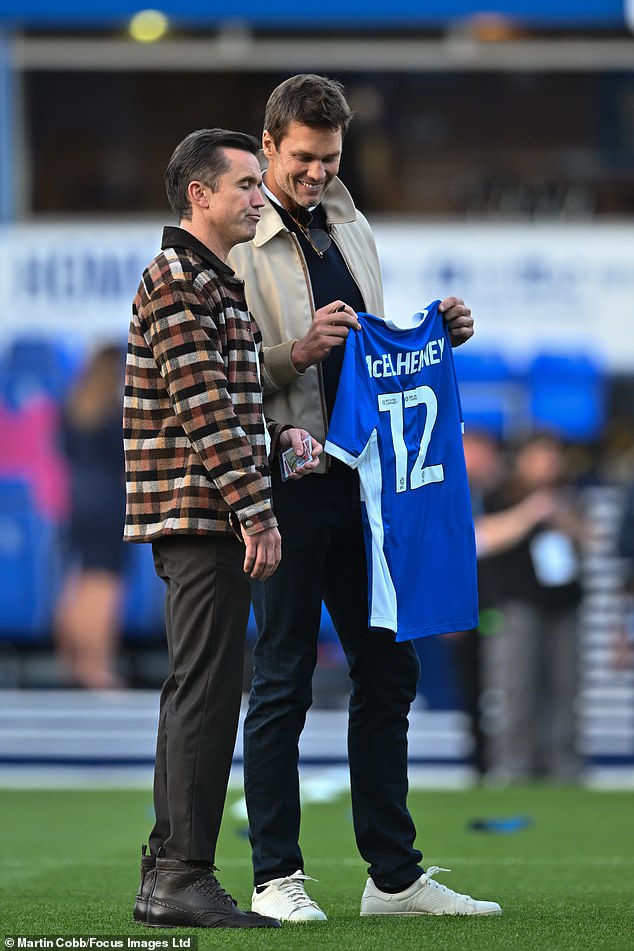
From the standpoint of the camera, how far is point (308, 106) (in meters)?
4.38

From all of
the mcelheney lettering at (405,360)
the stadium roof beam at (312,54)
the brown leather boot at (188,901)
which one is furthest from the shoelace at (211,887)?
the stadium roof beam at (312,54)

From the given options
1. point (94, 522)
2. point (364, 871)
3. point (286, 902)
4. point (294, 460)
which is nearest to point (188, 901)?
point (286, 902)

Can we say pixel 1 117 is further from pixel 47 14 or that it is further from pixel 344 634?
pixel 344 634

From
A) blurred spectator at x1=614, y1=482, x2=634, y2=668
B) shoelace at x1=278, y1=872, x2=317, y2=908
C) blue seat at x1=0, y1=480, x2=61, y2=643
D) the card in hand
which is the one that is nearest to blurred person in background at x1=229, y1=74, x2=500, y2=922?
shoelace at x1=278, y1=872, x2=317, y2=908

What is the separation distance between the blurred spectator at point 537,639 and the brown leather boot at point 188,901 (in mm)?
6568

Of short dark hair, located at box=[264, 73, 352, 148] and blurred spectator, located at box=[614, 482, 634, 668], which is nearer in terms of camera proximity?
short dark hair, located at box=[264, 73, 352, 148]

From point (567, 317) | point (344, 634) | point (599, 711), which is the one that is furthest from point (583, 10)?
point (344, 634)

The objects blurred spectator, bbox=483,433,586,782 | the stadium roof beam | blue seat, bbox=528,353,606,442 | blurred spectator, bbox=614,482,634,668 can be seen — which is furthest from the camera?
the stadium roof beam

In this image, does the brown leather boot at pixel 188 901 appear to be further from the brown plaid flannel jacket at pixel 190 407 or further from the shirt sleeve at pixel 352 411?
the shirt sleeve at pixel 352 411

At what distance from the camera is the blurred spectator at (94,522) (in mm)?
12719

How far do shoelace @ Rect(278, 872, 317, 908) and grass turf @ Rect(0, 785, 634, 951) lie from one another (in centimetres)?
9

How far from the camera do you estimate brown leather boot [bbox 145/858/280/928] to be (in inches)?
159

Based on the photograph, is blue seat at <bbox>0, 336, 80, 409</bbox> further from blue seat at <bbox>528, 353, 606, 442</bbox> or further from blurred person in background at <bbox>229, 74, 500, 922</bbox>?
blurred person in background at <bbox>229, 74, 500, 922</bbox>

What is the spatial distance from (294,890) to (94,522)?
8.61 metres
